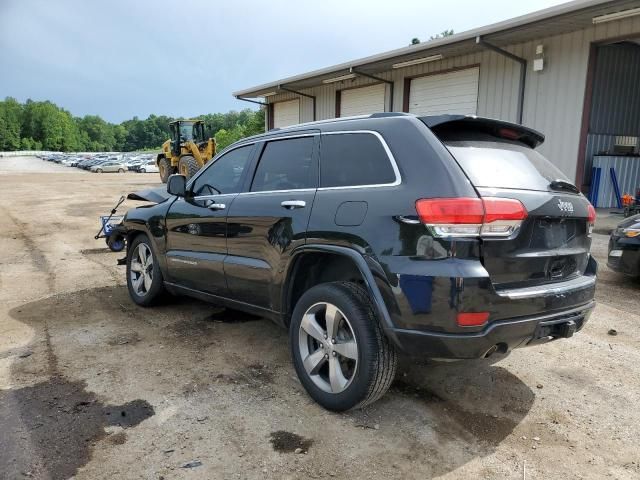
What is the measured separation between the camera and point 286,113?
21578mm

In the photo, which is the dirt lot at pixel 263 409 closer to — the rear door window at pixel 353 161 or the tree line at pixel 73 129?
the rear door window at pixel 353 161

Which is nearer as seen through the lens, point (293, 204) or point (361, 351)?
point (361, 351)

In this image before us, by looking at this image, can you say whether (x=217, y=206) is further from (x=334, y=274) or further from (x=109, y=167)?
(x=109, y=167)

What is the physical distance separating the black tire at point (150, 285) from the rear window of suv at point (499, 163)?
329cm

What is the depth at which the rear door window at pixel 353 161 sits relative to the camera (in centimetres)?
301

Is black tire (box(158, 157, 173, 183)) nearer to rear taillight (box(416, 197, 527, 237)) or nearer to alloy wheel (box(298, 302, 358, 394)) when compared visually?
alloy wheel (box(298, 302, 358, 394))

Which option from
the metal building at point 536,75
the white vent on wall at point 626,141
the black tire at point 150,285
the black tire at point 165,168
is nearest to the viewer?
the black tire at point 150,285

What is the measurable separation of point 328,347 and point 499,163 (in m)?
1.55

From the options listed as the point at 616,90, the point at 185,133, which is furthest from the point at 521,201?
the point at 185,133

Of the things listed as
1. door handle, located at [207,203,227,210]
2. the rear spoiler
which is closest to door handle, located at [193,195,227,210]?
door handle, located at [207,203,227,210]

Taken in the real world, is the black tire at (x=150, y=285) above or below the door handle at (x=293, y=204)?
below

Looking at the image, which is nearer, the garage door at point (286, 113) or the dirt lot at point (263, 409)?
the dirt lot at point (263, 409)

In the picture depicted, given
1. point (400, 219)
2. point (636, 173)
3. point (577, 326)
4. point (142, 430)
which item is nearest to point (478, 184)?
point (400, 219)

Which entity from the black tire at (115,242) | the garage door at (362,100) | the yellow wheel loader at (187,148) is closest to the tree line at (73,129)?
the yellow wheel loader at (187,148)
